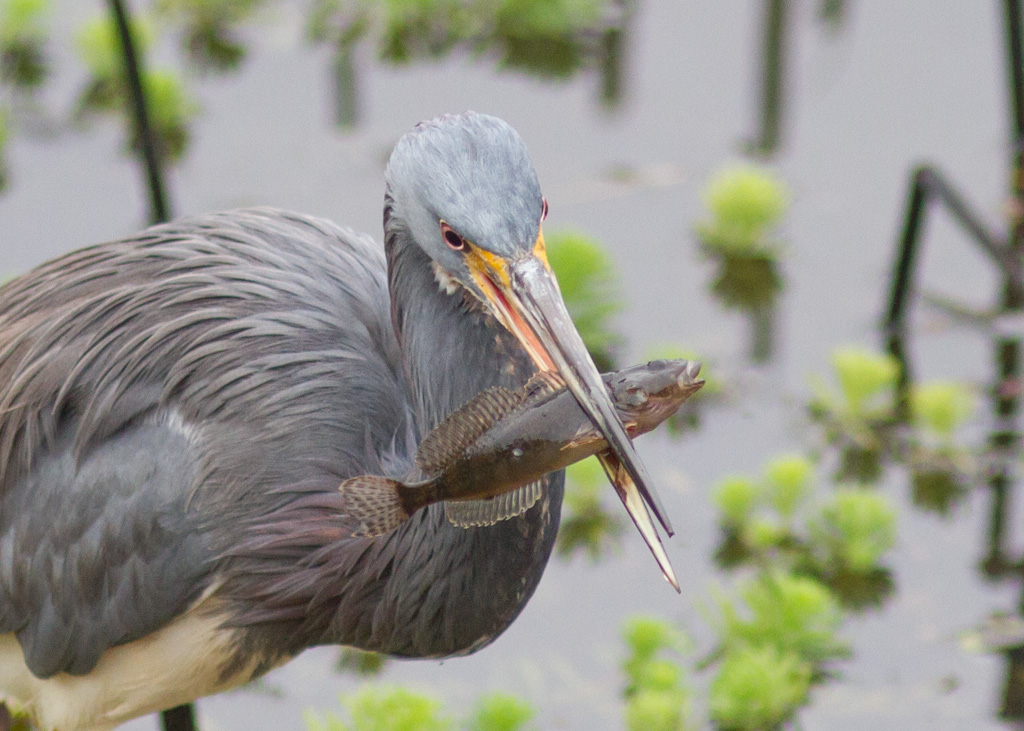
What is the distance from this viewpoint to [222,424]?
9.69ft

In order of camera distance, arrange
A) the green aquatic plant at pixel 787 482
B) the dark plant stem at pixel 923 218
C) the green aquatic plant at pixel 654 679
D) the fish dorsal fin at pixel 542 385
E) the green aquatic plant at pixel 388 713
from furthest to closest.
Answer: the dark plant stem at pixel 923 218, the green aquatic plant at pixel 787 482, the green aquatic plant at pixel 654 679, the green aquatic plant at pixel 388 713, the fish dorsal fin at pixel 542 385

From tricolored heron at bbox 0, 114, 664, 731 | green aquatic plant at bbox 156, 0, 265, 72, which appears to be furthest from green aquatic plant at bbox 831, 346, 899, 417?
green aquatic plant at bbox 156, 0, 265, 72

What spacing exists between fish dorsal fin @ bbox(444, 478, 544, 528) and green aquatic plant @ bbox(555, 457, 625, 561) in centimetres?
210

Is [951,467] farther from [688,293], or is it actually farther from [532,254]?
[532,254]

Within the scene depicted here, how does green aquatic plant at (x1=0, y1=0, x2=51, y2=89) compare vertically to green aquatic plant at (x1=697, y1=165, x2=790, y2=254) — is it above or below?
above

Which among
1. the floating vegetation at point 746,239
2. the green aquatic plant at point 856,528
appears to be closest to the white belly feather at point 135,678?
the green aquatic plant at point 856,528

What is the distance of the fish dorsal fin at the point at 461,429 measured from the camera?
2.23 m

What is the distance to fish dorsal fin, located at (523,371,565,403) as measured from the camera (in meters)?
2.28

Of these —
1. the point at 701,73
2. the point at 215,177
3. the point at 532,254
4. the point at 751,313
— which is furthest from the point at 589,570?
the point at 701,73

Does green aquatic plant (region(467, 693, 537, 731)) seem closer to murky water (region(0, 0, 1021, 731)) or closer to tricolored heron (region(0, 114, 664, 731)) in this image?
murky water (region(0, 0, 1021, 731))

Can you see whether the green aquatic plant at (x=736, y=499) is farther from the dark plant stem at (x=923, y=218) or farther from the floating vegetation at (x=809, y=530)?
the dark plant stem at (x=923, y=218)

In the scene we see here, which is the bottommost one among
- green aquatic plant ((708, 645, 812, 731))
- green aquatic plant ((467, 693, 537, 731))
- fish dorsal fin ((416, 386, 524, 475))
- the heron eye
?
green aquatic plant ((708, 645, 812, 731))

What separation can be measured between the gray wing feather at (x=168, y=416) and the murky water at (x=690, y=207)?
105 cm

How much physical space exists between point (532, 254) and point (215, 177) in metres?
4.05
